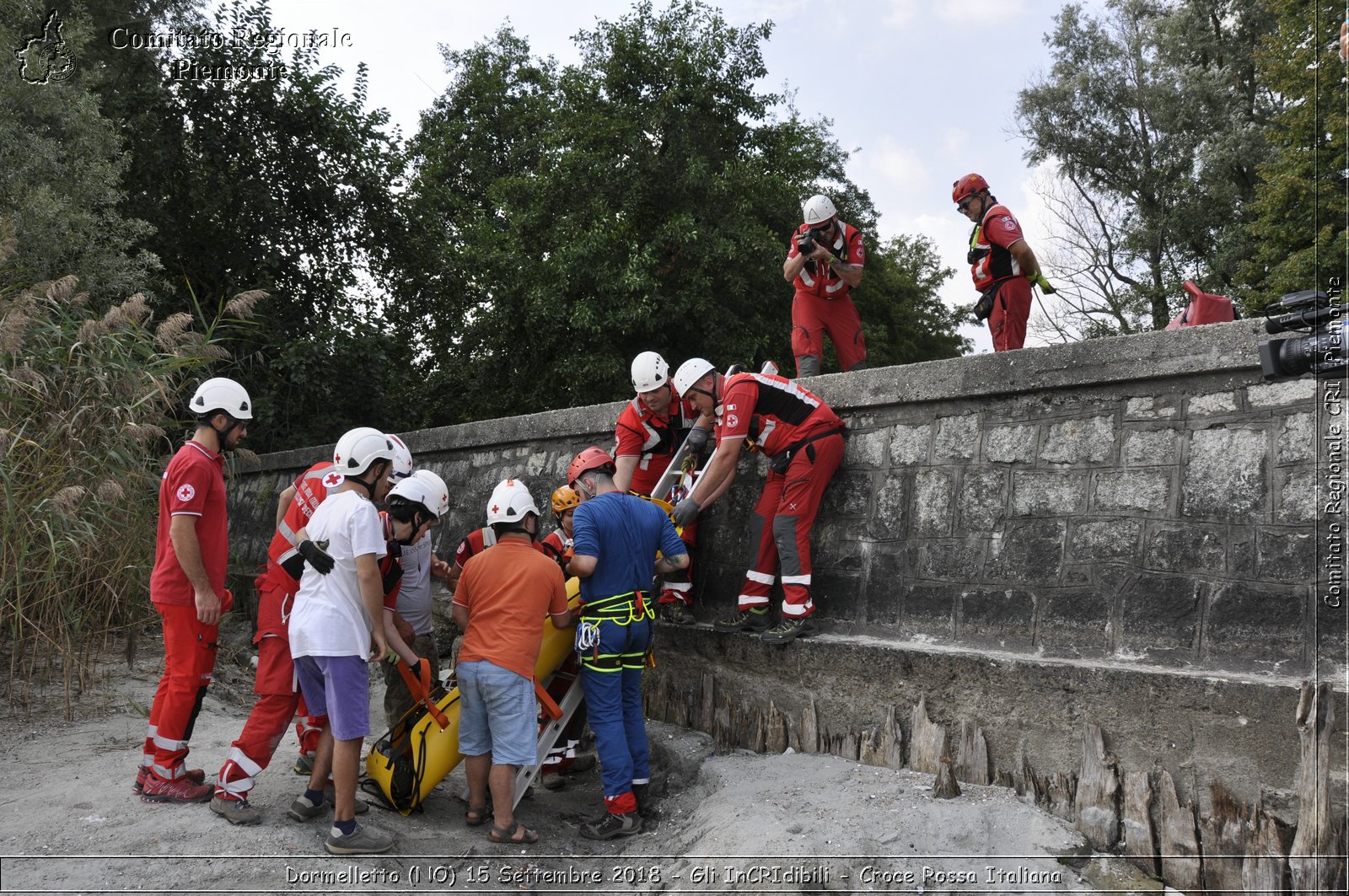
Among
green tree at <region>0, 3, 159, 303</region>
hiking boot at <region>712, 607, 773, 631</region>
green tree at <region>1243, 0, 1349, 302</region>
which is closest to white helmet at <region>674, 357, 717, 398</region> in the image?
hiking boot at <region>712, 607, 773, 631</region>

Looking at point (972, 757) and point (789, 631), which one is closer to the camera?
point (972, 757)

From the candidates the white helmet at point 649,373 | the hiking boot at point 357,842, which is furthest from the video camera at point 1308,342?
the hiking boot at point 357,842

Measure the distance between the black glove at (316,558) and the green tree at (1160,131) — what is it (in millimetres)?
19266

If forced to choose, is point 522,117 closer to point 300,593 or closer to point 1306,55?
point 1306,55

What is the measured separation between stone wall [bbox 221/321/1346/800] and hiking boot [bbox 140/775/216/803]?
2678 mm

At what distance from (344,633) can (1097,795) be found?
10.4 feet

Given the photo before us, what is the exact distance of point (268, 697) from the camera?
4.68 m

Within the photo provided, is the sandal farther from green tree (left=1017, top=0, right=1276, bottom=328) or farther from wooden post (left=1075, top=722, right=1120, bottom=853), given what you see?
green tree (left=1017, top=0, right=1276, bottom=328)

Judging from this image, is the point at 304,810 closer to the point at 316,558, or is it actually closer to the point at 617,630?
the point at 316,558

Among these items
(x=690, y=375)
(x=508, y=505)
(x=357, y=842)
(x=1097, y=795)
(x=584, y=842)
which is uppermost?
(x=690, y=375)

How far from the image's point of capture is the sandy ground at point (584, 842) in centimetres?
402

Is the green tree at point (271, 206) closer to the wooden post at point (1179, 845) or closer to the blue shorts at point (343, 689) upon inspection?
the blue shorts at point (343, 689)

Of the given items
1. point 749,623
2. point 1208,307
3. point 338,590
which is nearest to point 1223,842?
point 749,623

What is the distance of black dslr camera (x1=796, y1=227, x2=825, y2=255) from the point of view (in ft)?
22.9
